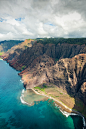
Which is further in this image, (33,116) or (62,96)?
(62,96)

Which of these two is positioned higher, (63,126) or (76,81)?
(76,81)

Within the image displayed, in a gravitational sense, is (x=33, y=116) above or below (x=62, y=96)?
below

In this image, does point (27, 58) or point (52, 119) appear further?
point (27, 58)

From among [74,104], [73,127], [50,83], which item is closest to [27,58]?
[50,83]

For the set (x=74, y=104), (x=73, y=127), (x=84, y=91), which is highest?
(x=84, y=91)

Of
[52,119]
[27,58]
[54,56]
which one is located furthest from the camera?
[27,58]

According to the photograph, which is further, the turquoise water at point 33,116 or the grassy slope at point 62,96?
the grassy slope at point 62,96

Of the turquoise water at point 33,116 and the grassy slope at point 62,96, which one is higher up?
the grassy slope at point 62,96

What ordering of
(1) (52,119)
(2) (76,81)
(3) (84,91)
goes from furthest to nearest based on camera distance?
(2) (76,81) → (3) (84,91) → (1) (52,119)

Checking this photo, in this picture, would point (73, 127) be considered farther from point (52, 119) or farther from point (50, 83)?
point (50, 83)

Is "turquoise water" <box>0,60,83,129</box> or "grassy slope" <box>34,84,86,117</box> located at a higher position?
"grassy slope" <box>34,84,86,117</box>

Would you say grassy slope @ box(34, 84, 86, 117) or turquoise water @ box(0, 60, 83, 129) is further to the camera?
grassy slope @ box(34, 84, 86, 117)
